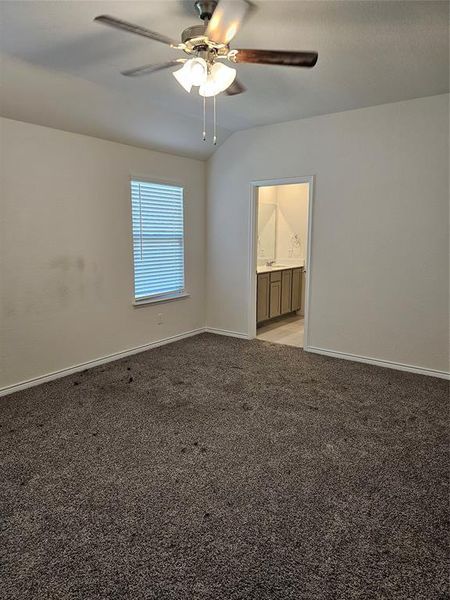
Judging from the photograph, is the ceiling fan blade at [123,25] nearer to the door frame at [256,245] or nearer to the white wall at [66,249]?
the white wall at [66,249]

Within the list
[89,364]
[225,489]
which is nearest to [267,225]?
[89,364]

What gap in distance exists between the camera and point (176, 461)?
8.14 ft

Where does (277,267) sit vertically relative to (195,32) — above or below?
below

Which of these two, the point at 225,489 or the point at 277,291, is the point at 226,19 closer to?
the point at 225,489

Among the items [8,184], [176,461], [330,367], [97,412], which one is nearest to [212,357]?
[330,367]

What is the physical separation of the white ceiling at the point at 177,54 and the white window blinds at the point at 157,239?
641 mm

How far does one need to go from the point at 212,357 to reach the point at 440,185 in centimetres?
295

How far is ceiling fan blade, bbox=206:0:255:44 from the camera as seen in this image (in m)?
1.73

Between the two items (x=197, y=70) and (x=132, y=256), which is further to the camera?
(x=132, y=256)

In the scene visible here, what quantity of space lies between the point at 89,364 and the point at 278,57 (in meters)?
3.41

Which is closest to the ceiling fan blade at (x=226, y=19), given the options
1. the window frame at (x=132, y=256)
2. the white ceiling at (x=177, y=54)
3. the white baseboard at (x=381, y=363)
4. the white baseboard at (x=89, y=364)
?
the white ceiling at (x=177, y=54)

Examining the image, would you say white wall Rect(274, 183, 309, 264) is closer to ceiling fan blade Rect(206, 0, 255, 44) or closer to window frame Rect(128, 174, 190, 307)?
window frame Rect(128, 174, 190, 307)

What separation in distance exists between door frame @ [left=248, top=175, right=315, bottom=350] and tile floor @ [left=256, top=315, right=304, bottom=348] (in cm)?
29

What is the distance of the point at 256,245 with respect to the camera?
507cm
